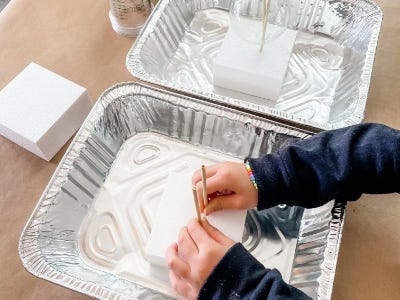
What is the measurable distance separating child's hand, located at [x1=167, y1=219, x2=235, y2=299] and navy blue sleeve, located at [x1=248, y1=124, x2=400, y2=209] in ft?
0.23

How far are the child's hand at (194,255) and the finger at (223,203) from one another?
17 millimetres

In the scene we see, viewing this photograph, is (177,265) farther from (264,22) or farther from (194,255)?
(264,22)

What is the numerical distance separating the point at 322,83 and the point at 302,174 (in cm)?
26

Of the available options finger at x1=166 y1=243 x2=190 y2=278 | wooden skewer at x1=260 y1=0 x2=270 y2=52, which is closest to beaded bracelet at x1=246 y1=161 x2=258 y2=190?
finger at x1=166 y1=243 x2=190 y2=278

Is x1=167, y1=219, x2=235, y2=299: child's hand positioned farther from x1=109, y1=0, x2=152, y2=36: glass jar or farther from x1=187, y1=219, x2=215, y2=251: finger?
x1=109, y1=0, x2=152, y2=36: glass jar

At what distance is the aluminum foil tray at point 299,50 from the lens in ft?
2.16

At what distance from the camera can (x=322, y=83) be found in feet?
2.27

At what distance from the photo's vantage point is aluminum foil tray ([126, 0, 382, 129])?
2.16ft

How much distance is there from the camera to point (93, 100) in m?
0.64

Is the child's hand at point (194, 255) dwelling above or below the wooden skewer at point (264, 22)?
below

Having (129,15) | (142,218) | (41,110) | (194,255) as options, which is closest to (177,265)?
(194,255)

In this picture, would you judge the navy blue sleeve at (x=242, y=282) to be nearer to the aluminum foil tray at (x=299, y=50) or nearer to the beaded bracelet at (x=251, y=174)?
the beaded bracelet at (x=251, y=174)

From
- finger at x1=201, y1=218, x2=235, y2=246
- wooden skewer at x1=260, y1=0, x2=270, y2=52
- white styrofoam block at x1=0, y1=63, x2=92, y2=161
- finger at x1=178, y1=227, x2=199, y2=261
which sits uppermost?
white styrofoam block at x1=0, y1=63, x2=92, y2=161

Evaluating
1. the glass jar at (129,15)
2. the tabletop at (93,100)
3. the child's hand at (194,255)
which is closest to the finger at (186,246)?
the child's hand at (194,255)
